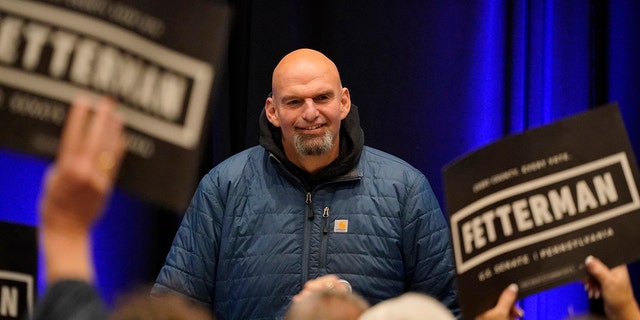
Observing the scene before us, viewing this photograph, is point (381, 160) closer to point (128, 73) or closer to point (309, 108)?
point (309, 108)

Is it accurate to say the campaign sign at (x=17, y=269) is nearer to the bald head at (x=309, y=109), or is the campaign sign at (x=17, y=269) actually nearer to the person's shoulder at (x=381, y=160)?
the bald head at (x=309, y=109)

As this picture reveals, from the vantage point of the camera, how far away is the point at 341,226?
3445 millimetres

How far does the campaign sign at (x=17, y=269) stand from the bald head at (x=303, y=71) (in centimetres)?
141

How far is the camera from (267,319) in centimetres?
337

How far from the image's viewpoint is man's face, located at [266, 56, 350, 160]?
3537mm

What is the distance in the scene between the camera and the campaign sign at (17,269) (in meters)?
2.21

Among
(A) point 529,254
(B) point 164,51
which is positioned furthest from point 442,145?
(B) point 164,51

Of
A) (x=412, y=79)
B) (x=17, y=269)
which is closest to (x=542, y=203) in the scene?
(x=17, y=269)

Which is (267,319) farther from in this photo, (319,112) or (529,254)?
(529,254)

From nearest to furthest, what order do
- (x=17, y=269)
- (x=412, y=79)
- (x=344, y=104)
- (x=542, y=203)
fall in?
1. (x=17, y=269)
2. (x=542, y=203)
3. (x=344, y=104)
4. (x=412, y=79)

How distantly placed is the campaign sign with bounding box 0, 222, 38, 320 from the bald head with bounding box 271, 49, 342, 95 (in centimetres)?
141

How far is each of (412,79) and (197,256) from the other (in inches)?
59.7

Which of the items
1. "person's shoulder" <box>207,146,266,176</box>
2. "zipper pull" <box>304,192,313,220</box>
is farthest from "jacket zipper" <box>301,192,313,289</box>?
"person's shoulder" <box>207,146,266,176</box>

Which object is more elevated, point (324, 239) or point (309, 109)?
point (309, 109)
